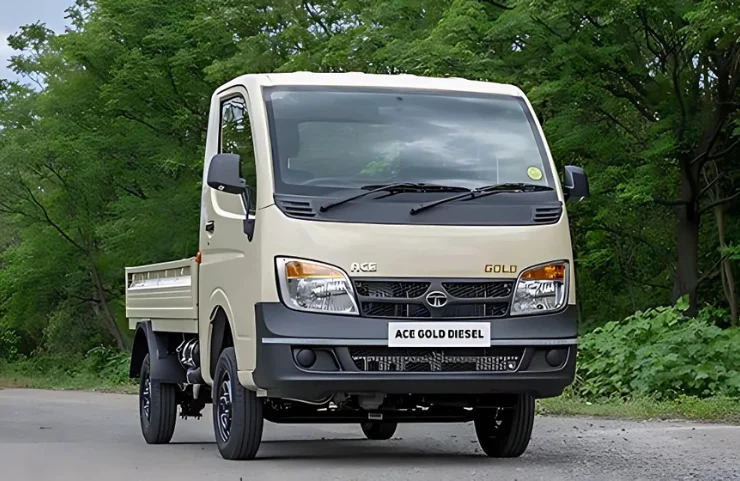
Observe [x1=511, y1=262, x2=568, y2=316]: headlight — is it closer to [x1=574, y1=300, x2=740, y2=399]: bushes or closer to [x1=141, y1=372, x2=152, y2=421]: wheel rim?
[x1=141, y1=372, x2=152, y2=421]: wheel rim

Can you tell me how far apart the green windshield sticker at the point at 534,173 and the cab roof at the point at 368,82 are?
781 millimetres

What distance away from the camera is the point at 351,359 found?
923 cm

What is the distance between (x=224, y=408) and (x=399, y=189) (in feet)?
6.61

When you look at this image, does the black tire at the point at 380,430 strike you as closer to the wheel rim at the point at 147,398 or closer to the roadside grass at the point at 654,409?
the wheel rim at the point at 147,398

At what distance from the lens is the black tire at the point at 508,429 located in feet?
33.7

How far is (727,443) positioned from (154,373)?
4801 mm

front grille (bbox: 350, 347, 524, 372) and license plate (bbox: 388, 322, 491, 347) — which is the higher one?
license plate (bbox: 388, 322, 491, 347)

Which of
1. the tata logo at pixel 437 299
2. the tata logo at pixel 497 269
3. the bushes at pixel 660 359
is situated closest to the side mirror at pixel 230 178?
the tata logo at pixel 437 299

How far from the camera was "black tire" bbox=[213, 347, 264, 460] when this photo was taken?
9852 mm

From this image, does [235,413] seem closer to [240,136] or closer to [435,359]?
[435,359]

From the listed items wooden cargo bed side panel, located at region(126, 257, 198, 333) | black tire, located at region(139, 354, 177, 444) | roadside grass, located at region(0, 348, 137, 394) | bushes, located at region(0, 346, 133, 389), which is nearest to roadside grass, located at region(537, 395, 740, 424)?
black tire, located at region(139, 354, 177, 444)

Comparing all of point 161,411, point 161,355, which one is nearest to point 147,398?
point 161,411

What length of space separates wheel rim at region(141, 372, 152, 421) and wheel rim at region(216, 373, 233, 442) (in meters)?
2.66

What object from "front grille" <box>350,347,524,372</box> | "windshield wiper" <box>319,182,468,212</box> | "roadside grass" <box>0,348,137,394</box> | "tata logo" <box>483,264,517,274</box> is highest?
"windshield wiper" <box>319,182,468,212</box>
